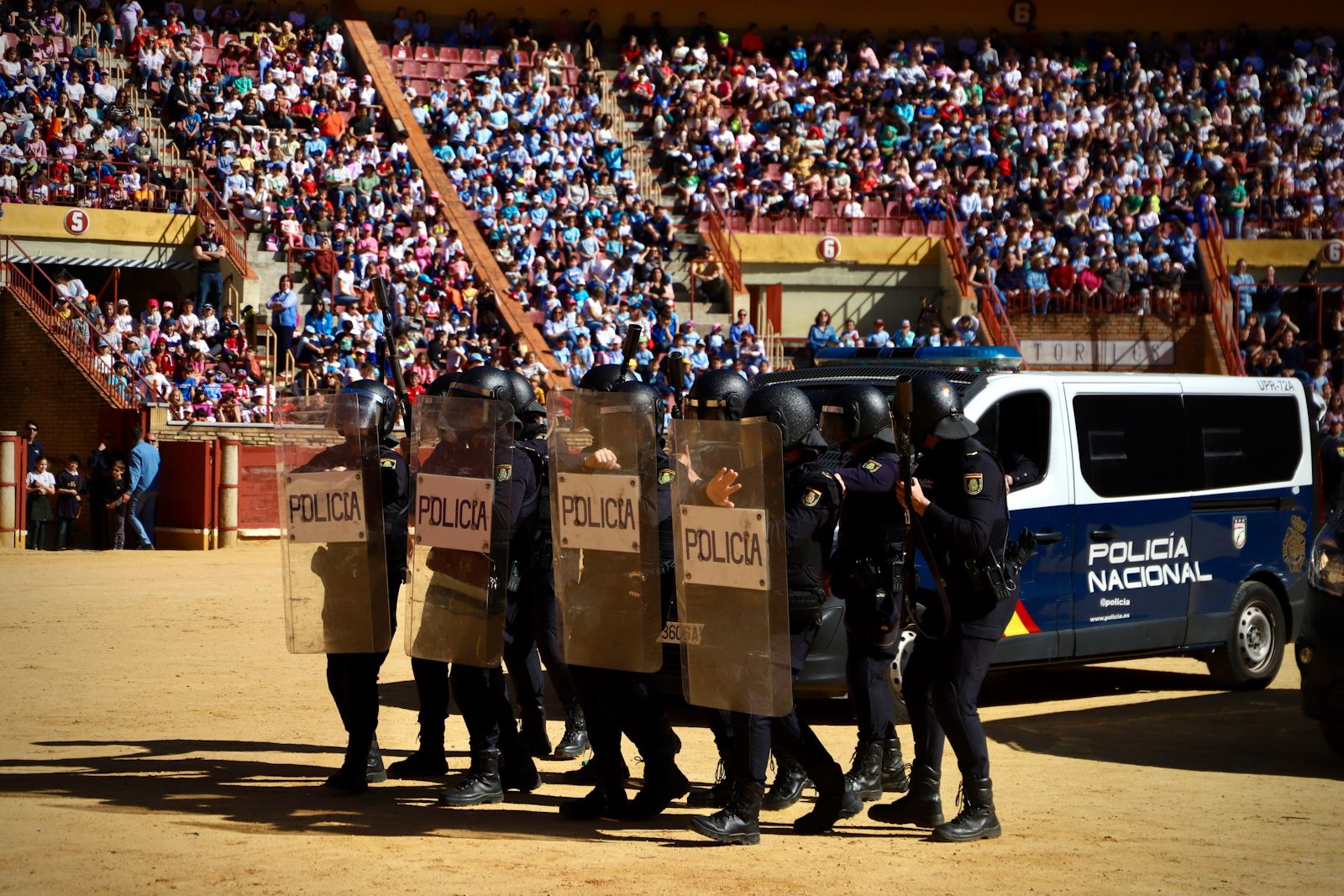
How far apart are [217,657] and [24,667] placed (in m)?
1.33

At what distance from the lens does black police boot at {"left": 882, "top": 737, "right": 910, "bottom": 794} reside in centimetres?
786

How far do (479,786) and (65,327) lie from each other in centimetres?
1830

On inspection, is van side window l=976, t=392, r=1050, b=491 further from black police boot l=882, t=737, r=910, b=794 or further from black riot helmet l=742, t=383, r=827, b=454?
black riot helmet l=742, t=383, r=827, b=454

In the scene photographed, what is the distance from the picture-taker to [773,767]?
856cm

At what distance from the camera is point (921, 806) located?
23.0 feet

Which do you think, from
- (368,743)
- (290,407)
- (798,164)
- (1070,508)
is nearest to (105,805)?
(368,743)

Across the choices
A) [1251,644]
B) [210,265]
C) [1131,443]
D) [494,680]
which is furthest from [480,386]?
[210,265]

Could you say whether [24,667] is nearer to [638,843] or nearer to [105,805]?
[105,805]

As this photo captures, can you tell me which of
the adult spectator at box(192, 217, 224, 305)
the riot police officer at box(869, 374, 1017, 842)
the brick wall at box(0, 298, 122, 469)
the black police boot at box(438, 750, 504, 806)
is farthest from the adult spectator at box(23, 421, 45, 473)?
the riot police officer at box(869, 374, 1017, 842)

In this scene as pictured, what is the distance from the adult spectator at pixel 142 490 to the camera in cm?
2077

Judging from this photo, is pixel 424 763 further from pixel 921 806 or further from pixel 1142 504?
pixel 1142 504

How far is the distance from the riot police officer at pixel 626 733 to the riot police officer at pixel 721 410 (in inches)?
6.5

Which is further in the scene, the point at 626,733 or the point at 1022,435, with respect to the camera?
the point at 1022,435

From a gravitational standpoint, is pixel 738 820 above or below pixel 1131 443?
below
